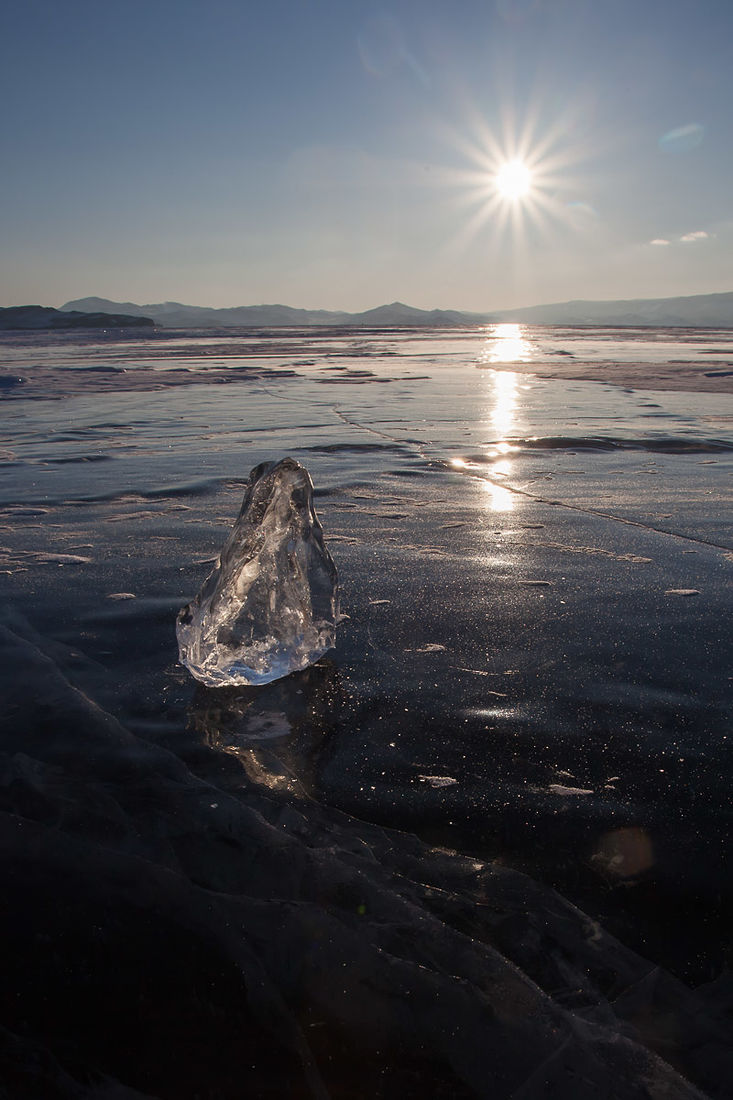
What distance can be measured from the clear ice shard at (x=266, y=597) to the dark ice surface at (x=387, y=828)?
90mm

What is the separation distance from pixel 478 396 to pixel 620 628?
9091mm

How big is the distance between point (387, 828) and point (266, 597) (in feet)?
3.50

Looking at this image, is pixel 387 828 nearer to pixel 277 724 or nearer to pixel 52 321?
pixel 277 724

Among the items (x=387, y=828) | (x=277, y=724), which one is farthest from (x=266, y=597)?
(x=387, y=828)

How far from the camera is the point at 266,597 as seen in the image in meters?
2.49

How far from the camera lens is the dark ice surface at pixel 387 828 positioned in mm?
1140

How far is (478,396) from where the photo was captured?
37.0 feet

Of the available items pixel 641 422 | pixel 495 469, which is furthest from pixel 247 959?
pixel 641 422

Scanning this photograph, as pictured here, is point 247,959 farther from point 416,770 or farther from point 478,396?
point 478,396

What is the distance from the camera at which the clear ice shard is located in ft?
7.74

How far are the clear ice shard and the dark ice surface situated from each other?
90mm

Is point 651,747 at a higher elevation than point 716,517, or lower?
lower

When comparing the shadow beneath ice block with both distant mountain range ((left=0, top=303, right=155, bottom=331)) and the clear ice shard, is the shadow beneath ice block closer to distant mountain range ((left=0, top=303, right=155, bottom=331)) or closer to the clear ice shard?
the clear ice shard

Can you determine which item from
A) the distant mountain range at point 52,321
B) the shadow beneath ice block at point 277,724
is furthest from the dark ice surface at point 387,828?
the distant mountain range at point 52,321
